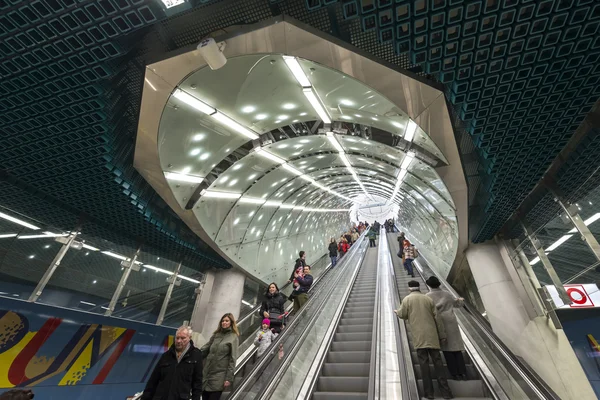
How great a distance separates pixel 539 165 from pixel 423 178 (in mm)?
3730

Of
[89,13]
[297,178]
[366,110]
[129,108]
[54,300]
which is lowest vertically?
[54,300]

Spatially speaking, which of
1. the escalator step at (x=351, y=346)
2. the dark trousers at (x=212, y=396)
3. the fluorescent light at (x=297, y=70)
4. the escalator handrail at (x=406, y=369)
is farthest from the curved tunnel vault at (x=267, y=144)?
the dark trousers at (x=212, y=396)

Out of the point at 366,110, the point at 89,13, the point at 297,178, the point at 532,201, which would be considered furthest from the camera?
the point at 297,178

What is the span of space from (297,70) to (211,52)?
141 centimetres

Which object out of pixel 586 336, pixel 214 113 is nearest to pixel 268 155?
pixel 214 113

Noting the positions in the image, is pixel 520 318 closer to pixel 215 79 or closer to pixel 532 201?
pixel 532 201

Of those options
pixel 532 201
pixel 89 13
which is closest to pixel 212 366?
pixel 89 13

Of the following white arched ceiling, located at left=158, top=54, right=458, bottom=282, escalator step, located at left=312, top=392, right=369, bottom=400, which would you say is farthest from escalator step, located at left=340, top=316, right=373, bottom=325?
white arched ceiling, located at left=158, top=54, right=458, bottom=282

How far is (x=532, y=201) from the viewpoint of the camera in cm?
612

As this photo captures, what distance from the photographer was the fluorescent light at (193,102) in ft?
15.3

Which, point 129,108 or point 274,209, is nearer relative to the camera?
point 129,108

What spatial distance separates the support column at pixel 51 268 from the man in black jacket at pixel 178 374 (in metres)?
5.19

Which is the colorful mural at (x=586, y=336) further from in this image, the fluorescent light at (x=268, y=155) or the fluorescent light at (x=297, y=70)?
the fluorescent light at (x=297, y=70)

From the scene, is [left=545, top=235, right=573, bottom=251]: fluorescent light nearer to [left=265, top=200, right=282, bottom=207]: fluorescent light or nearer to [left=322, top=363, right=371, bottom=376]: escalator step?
[left=322, top=363, right=371, bottom=376]: escalator step
